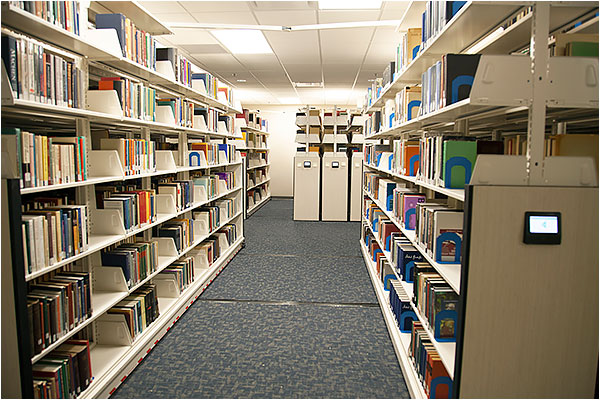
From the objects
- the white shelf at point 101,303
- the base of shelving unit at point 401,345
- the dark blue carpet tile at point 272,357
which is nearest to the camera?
the white shelf at point 101,303

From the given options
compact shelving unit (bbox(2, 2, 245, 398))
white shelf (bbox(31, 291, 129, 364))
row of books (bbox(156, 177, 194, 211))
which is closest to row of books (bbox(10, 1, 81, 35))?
compact shelving unit (bbox(2, 2, 245, 398))

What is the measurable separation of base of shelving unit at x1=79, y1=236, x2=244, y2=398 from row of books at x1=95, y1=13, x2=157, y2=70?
1.85 m

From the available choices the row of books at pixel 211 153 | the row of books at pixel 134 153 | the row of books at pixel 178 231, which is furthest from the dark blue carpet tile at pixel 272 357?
the row of books at pixel 211 153

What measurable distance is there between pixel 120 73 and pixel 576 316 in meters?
3.05

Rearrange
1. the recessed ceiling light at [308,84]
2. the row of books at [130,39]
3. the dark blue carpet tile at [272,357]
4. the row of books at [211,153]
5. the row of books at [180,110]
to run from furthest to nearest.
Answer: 1. the recessed ceiling light at [308,84]
2. the row of books at [211,153]
3. the row of books at [180,110]
4. the row of books at [130,39]
5. the dark blue carpet tile at [272,357]

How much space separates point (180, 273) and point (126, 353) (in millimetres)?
1077

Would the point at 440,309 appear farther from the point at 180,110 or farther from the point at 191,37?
the point at 191,37

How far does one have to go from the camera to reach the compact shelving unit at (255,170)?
29.5 ft

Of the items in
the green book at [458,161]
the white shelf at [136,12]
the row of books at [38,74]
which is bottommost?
the green book at [458,161]

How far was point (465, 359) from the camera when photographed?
1752 mm

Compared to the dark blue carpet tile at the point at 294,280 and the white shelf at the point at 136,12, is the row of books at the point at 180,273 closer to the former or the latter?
the dark blue carpet tile at the point at 294,280

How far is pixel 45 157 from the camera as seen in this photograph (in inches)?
76.0

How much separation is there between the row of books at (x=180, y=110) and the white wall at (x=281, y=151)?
8.60m

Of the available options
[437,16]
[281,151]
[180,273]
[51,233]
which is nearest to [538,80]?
[437,16]
